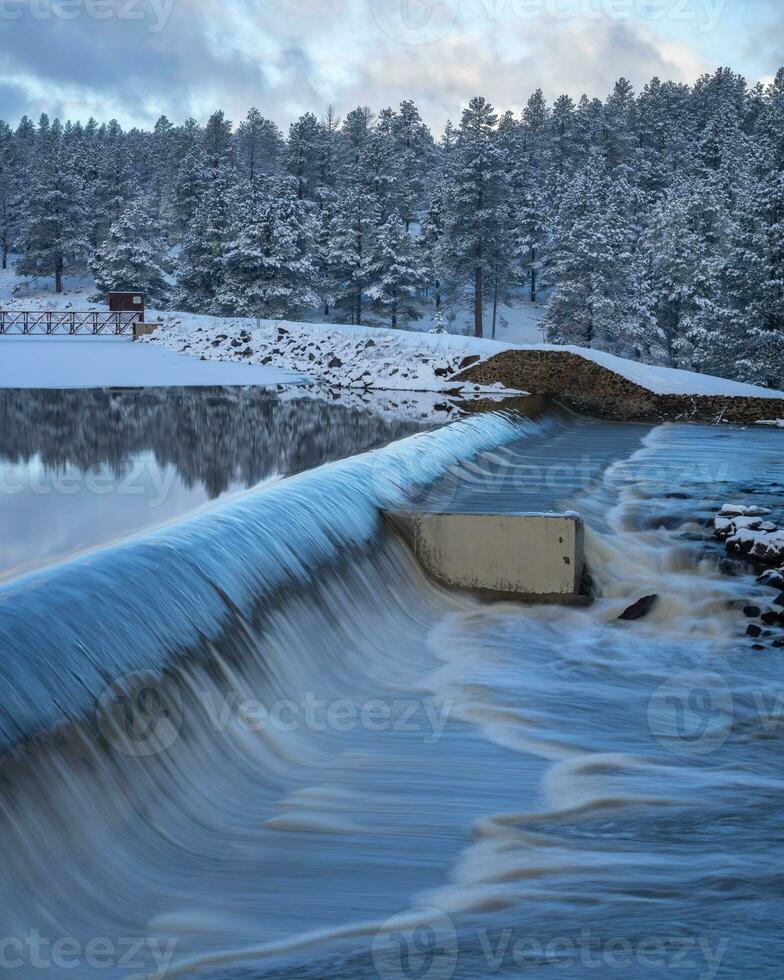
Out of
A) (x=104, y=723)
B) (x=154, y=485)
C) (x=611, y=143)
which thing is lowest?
(x=104, y=723)

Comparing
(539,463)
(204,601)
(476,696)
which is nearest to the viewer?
(204,601)

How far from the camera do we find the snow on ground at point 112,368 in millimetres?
25094

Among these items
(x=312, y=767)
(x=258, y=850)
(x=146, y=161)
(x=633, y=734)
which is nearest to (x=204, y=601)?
(x=312, y=767)

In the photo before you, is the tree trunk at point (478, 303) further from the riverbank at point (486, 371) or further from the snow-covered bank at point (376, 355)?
the riverbank at point (486, 371)

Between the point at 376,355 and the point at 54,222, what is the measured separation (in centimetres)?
5239

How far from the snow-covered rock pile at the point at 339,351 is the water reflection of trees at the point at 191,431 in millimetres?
5766

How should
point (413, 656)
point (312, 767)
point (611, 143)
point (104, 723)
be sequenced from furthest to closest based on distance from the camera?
point (611, 143) < point (413, 656) < point (312, 767) < point (104, 723)

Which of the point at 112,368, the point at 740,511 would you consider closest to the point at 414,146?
the point at 112,368

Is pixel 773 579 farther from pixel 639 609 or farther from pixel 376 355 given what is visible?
pixel 376 355

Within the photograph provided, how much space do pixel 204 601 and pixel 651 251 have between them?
55002 mm

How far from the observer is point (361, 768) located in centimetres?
586

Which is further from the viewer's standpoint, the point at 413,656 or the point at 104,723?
the point at 413,656

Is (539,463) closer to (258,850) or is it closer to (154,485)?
(154,485)

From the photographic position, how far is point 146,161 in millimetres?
114375
